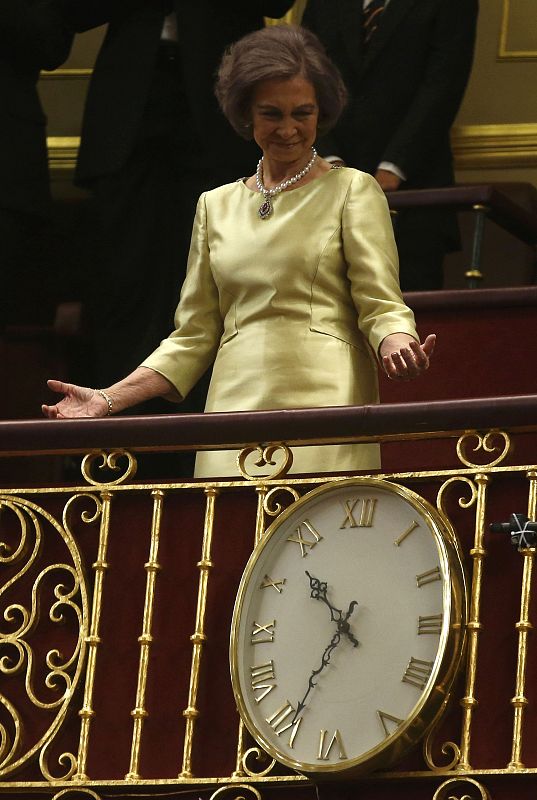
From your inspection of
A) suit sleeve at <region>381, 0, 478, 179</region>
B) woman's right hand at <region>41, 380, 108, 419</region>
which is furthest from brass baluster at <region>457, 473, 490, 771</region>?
suit sleeve at <region>381, 0, 478, 179</region>

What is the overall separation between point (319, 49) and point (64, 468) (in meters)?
2.17

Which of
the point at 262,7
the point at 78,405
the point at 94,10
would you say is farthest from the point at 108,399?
the point at 94,10

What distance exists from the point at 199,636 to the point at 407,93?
257 cm

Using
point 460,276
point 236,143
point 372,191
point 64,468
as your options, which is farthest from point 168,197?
point 372,191

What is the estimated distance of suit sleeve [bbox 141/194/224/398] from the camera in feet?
12.5

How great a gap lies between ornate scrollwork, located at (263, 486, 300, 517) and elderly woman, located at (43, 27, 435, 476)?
15 cm

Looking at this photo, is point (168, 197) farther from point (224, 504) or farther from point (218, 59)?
point (224, 504)

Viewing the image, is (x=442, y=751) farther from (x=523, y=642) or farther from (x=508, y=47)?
(x=508, y=47)

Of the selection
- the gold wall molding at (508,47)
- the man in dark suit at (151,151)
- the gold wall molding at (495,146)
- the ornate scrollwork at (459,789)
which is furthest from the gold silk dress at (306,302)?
the gold wall molding at (508,47)

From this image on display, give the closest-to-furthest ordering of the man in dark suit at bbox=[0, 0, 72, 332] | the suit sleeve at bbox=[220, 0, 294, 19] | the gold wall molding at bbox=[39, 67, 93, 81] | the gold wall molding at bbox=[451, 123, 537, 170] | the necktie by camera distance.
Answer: the suit sleeve at bbox=[220, 0, 294, 19] < the man in dark suit at bbox=[0, 0, 72, 332] < the necktie < the gold wall molding at bbox=[451, 123, 537, 170] < the gold wall molding at bbox=[39, 67, 93, 81]

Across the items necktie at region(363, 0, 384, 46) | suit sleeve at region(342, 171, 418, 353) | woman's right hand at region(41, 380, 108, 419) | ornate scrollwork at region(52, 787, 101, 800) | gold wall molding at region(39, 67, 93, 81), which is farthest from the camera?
gold wall molding at region(39, 67, 93, 81)

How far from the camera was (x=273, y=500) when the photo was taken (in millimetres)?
3441

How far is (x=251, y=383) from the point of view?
3.68 meters

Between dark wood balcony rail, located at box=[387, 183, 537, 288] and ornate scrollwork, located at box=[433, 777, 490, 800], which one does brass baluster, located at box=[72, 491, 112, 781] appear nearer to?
ornate scrollwork, located at box=[433, 777, 490, 800]
